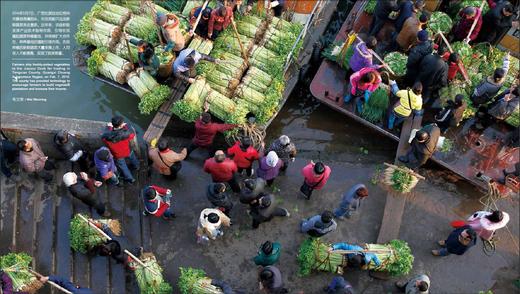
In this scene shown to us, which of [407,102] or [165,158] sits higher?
[407,102]

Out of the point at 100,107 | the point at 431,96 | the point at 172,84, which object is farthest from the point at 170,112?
the point at 431,96

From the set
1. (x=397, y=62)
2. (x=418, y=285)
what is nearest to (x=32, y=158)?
(x=418, y=285)

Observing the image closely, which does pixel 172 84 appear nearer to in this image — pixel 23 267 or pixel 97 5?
pixel 97 5

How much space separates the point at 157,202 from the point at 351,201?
15.1 feet

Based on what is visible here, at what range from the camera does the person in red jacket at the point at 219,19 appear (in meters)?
13.7

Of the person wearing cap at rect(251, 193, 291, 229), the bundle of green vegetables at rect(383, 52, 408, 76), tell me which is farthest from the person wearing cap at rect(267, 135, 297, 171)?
the bundle of green vegetables at rect(383, 52, 408, 76)

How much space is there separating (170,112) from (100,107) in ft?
11.1

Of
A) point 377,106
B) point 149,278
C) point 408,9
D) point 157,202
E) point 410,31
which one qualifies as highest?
point 408,9

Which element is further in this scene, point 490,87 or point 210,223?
point 490,87

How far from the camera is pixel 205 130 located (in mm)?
12562

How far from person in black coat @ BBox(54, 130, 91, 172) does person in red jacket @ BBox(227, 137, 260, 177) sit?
372cm

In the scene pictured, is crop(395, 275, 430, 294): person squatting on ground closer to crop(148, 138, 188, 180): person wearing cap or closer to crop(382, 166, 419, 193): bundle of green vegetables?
crop(382, 166, 419, 193): bundle of green vegetables

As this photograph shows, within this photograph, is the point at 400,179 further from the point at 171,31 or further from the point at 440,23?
the point at 171,31

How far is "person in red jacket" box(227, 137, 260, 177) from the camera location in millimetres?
12150
